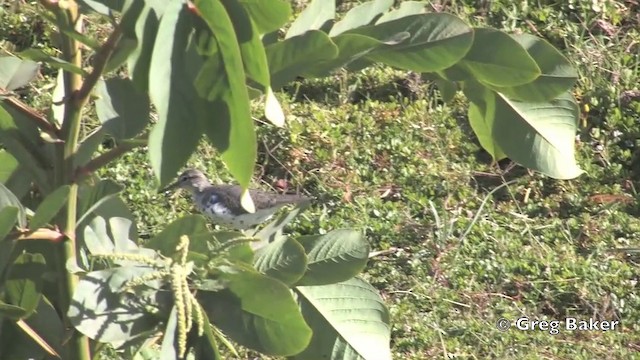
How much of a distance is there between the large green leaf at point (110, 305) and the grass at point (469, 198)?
2507 mm

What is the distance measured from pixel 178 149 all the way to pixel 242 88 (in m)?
0.12

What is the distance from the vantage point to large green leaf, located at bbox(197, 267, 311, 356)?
Answer: 1981 millimetres

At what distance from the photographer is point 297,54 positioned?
5.80 feet

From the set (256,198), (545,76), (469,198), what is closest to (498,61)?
(545,76)

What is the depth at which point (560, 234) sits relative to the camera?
506 cm

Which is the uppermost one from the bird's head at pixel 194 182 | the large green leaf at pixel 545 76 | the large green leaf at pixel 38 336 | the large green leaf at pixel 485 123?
the large green leaf at pixel 545 76

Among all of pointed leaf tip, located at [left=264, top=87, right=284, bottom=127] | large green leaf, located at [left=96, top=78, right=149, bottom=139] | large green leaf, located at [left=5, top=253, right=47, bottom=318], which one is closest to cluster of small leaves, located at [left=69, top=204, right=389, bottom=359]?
large green leaf, located at [left=5, top=253, right=47, bottom=318]

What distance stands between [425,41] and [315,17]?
0.27m

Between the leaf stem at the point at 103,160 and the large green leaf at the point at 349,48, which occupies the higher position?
the large green leaf at the point at 349,48

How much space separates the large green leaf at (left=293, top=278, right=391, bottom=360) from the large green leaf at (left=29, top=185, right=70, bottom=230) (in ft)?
1.86

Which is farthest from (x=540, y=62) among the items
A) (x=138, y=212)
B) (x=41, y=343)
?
(x=138, y=212)

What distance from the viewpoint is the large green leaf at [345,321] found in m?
2.19

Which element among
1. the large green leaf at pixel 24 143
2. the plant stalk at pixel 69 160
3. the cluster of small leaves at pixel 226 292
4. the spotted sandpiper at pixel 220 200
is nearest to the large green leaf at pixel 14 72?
the large green leaf at pixel 24 143

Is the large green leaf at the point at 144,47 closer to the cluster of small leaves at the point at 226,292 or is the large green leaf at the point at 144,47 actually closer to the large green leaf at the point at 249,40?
the large green leaf at the point at 249,40
